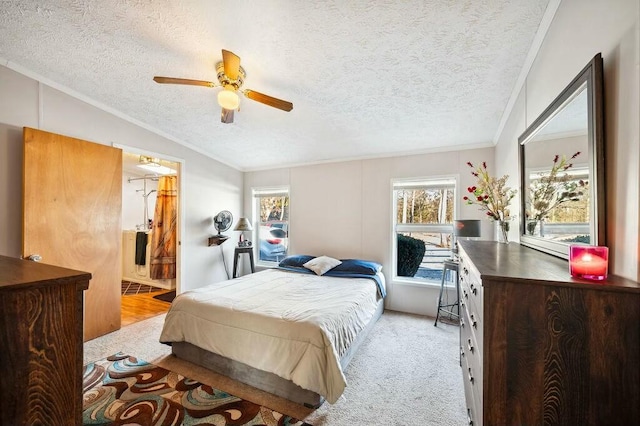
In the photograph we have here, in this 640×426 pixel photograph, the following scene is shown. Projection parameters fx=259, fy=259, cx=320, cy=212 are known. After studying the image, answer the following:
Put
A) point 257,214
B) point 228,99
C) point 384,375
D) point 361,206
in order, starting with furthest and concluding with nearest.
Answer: point 257,214, point 361,206, point 384,375, point 228,99

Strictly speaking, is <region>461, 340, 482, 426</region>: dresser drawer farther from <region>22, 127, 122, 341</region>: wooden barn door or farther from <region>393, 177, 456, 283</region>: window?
<region>22, 127, 122, 341</region>: wooden barn door

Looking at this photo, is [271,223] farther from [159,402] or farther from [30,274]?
[30,274]

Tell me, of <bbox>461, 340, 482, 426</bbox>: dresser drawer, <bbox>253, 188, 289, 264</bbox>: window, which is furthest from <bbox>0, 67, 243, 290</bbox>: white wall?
<bbox>461, 340, 482, 426</bbox>: dresser drawer

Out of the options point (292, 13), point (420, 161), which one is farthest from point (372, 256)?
point (292, 13)

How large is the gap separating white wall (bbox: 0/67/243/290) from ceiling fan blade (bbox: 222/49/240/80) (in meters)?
2.01

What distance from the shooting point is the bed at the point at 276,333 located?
1794mm

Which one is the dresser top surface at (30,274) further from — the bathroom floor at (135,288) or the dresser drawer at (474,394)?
the bathroom floor at (135,288)

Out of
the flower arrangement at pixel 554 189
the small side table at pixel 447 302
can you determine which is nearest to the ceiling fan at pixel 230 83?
the flower arrangement at pixel 554 189

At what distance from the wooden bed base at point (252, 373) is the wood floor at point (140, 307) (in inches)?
57.7

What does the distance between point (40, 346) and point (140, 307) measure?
3.87m

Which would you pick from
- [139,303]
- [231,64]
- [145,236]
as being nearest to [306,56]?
[231,64]

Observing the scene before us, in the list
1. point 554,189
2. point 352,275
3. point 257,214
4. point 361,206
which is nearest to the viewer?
point 554,189

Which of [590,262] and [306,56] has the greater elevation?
[306,56]

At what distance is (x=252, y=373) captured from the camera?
2.05 metres
